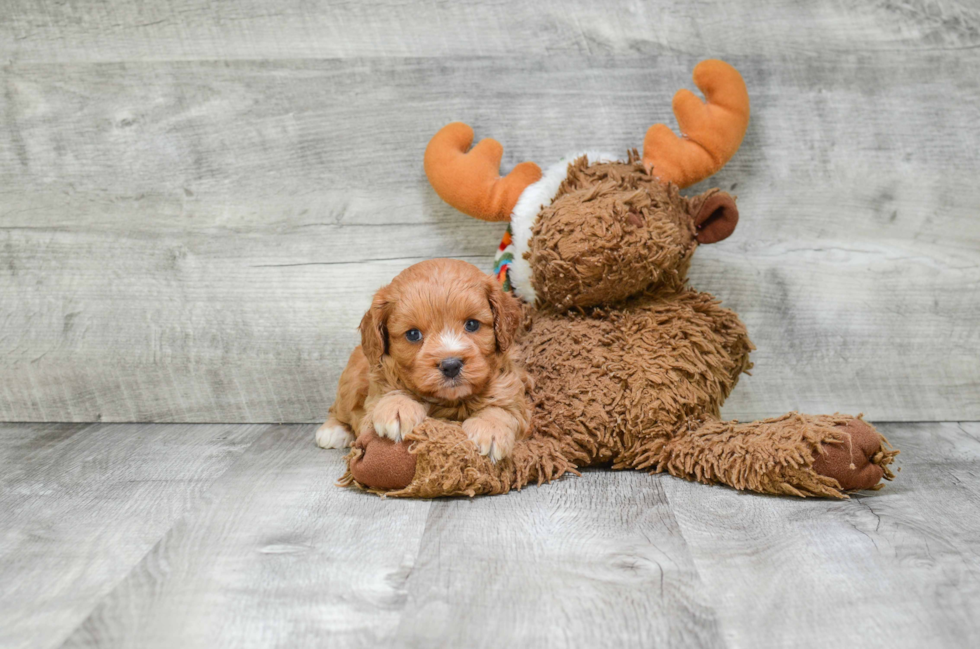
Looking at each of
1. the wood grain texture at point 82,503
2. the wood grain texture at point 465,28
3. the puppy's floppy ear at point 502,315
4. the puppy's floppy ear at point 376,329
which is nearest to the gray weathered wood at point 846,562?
the puppy's floppy ear at point 502,315

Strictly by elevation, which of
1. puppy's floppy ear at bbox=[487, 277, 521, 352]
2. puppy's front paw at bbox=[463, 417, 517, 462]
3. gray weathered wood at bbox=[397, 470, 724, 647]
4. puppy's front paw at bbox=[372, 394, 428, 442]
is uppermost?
puppy's floppy ear at bbox=[487, 277, 521, 352]

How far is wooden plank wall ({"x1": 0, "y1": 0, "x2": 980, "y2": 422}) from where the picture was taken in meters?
2.10

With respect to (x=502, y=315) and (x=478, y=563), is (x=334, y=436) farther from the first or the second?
(x=478, y=563)

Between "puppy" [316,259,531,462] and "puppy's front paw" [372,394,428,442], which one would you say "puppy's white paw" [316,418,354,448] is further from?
"puppy's front paw" [372,394,428,442]

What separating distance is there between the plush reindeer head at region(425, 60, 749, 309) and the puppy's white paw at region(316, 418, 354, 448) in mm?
587

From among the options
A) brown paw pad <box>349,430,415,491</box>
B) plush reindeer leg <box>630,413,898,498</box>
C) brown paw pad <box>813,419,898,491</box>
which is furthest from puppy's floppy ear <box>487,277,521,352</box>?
brown paw pad <box>813,419,898,491</box>

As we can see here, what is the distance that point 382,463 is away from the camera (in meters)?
1.56

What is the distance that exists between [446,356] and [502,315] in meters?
0.17

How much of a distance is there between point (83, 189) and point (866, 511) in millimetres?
2183

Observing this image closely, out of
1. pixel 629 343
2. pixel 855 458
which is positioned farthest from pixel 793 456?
pixel 629 343

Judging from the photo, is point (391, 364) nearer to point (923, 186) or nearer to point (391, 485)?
point (391, 485)

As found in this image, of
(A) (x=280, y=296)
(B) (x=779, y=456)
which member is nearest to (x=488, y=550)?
(B) (x=779, y=456)

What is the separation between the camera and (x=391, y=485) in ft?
5.20

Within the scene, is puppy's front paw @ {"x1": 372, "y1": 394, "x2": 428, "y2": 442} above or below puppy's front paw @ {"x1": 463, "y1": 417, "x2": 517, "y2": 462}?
above
